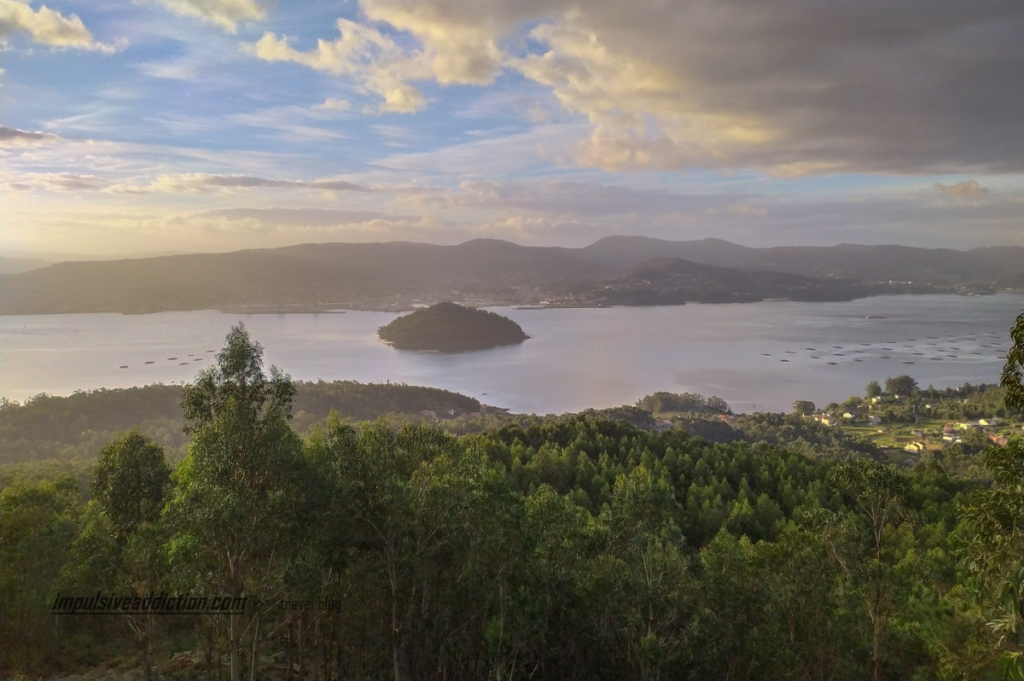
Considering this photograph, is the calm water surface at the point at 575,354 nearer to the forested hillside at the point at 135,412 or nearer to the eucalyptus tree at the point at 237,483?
the forested hillside at the point at 135,412

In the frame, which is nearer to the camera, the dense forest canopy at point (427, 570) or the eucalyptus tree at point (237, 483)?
the eucalyptus tree at point (237, 483)

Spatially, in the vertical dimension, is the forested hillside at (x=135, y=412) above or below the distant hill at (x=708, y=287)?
below

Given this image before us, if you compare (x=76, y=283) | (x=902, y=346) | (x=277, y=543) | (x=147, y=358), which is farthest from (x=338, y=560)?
(x=902, y=346)

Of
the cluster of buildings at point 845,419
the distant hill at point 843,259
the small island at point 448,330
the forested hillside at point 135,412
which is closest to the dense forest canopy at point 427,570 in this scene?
the forested hillside at point 135,412

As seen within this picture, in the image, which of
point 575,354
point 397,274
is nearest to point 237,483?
point 575,354

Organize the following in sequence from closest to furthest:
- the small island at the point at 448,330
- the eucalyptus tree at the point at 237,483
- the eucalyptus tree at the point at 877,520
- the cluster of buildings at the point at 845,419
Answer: the eucalyptus tree at the point at 237,483
the eucalyptus tree at the point at 877,520
the cluster of buildings at the point at 845,419
the small island at the point at 448,330

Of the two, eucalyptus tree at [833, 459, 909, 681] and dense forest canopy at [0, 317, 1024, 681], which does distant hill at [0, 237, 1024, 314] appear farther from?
dense forest canopy at [0, 317, 1024, 681]
